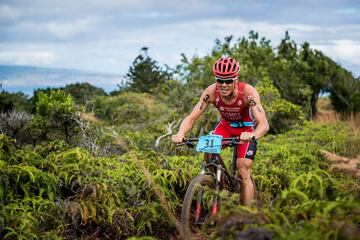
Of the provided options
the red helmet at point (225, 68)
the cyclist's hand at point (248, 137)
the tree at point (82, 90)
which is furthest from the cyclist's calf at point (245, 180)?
the tree at point (82, 90)

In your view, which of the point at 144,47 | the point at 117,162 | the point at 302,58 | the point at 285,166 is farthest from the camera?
the point at 144,47

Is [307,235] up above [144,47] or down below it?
below

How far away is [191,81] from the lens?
21.9m

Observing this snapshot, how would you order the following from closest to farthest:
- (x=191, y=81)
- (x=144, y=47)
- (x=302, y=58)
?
1. (x=191, y=81)
2. (x=302, y=58)
3. (x=144, y=47)

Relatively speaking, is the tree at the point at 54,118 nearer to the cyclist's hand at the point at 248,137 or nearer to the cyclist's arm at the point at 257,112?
the cyclist's arm at the point at 257,112

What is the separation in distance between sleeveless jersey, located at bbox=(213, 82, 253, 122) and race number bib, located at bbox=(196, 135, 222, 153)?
2.91ft

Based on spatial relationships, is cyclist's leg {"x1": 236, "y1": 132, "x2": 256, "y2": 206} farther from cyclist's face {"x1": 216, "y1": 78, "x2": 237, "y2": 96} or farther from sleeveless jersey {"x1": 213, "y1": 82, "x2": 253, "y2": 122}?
cyclist's face {"x1": 216, "y1": 78, "x2": 237, "y2": 96}

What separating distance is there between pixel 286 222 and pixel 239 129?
365 cm

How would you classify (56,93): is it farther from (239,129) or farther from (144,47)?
(144,47)

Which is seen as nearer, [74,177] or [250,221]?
[250,221]

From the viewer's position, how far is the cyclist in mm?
6547

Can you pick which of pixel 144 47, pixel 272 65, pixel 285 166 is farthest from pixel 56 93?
pixel 144 47

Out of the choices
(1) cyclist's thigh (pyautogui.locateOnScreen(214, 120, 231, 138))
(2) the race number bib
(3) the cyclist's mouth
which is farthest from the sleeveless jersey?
(2) the race number bib

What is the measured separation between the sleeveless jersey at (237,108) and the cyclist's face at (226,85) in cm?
22
